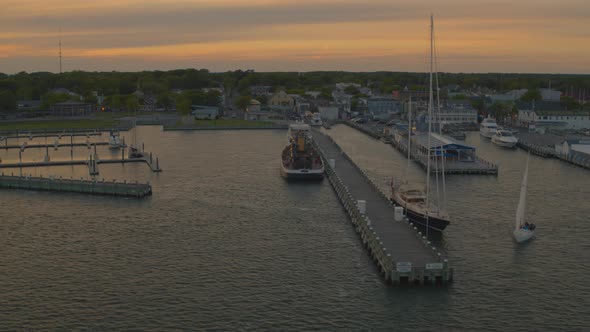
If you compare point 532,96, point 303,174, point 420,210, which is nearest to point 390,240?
point 420,210

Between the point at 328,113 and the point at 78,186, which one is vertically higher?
the point at 328,113

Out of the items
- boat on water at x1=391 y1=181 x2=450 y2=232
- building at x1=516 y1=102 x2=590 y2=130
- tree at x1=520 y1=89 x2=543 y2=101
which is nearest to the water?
boat on water at x1=391 y1=181 x2=450 y2=232

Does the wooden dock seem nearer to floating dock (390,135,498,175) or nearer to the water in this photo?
floating dock (390,135,498,175)

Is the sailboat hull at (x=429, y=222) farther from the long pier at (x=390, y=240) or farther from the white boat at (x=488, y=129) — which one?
the white boat at (x=488, y=129)

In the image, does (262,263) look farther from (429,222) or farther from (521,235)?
(521,235)

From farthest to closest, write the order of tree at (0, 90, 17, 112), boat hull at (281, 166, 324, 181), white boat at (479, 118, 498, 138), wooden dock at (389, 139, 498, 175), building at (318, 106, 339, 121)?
building at (318, 106, 339, 121) < tree at (0, 90, 17, 112) < white boat at (479, 118, 498, 138) < wooden dock at (389, 139, 498, 175) < boat hull at (281, 166, 324, 181)

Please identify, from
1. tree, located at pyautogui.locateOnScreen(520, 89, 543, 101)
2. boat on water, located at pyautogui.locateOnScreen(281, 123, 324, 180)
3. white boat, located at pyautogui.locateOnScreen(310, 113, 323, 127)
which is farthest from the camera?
tree, located at pyautogui.locateOnScreen(520, 89, 543, 101)
